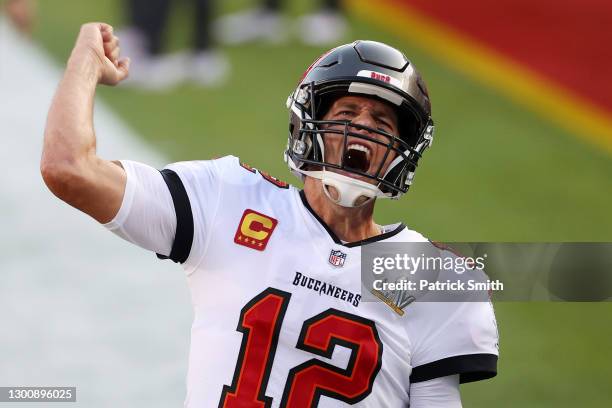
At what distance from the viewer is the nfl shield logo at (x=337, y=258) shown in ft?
11.5

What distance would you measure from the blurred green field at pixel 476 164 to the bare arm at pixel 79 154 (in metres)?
3.24

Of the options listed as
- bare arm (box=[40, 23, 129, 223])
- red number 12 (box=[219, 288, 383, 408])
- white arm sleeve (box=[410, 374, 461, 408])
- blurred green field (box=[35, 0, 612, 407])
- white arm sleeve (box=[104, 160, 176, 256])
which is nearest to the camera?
bare arm (box=[40, 23, 129, 223])

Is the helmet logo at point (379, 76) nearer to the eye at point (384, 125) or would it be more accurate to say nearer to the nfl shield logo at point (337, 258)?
the eye at point (384, 125)

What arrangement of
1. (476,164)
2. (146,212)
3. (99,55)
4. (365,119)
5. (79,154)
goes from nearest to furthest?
(79,154) → (146,212) → (99,55) → (365,119) → (476,164)

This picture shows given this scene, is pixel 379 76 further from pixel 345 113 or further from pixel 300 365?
pixel 300 365

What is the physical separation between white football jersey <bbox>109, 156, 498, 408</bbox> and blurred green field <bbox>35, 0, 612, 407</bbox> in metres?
2.59

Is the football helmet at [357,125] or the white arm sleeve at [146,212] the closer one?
the white arm sleeve at [146,212]

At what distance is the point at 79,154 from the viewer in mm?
3135

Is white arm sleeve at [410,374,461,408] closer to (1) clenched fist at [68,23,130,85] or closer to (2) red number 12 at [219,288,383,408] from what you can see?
(2) red number 12 at [219,288,383,408]

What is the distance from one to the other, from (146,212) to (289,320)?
52 cm

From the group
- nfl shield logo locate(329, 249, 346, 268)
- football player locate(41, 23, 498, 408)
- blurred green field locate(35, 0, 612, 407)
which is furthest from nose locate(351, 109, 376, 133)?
blurred green field locate(35, 0, 612, 407)

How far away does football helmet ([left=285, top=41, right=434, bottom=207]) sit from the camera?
346 cm

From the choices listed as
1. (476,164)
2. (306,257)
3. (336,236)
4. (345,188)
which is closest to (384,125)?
(345,188)

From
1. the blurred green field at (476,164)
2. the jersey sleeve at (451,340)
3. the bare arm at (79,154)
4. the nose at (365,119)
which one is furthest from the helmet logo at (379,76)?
the blurred green field at (476,164)
